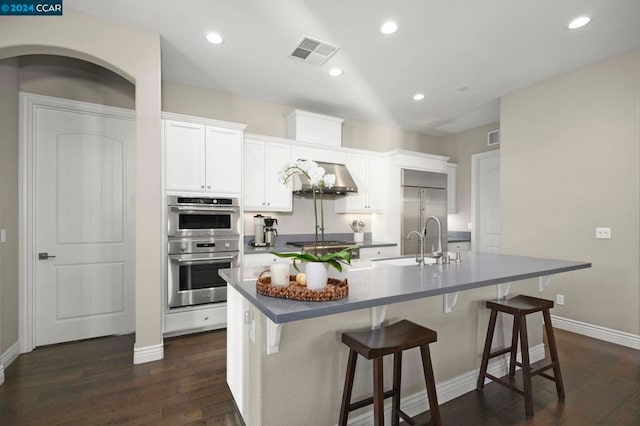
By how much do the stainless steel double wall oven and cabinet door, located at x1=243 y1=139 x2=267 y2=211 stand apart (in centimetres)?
37

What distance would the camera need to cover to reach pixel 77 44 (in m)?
2.41

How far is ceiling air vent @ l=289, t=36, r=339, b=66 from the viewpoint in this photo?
Result: 284 cm

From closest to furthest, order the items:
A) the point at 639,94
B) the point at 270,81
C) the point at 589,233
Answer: the point at 639,94
the point at 589,233
the point at 270,81

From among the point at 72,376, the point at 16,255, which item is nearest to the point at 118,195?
the point at 16,255

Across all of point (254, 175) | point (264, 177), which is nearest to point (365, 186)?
point (264, 177)

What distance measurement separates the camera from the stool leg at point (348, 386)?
159cm

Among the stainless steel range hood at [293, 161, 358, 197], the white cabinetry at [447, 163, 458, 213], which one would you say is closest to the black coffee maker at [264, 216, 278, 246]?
the stainless steel range hood at [293, 161, 358, 197]

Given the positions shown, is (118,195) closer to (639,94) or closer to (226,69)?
(226,69)

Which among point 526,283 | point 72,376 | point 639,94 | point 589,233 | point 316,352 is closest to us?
point 316,352

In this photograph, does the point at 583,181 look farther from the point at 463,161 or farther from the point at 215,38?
the point at 215,38

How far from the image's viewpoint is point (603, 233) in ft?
10.4

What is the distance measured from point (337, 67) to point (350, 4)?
97 cm

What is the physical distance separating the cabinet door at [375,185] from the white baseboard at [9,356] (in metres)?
4.09

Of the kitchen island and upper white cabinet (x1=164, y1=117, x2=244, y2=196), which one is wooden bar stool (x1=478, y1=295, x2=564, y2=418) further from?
upper white cabinet (x1=164, y1=117, x2=244, y2=196)
